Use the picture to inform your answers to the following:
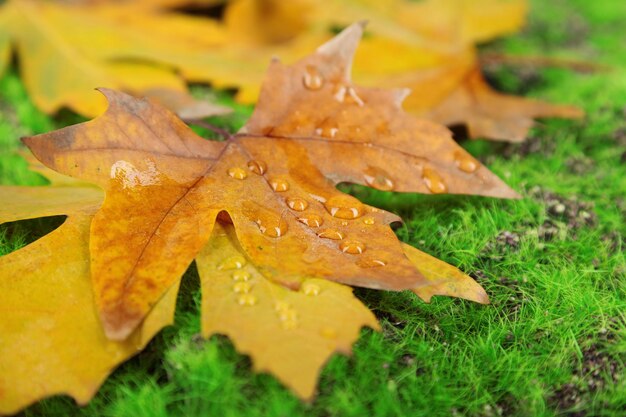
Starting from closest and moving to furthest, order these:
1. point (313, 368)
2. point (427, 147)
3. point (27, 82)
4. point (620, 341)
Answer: point (313, 368), point (620, 341), point (427, 147), point (27, 82)

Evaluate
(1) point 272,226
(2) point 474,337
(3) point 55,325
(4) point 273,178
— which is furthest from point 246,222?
(2) point 474,337

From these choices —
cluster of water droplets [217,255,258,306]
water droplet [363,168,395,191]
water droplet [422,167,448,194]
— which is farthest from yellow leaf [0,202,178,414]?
water droplet [422,167,448,194]

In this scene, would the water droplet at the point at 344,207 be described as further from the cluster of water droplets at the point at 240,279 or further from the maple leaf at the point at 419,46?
the maple leaf at the point at 419,46

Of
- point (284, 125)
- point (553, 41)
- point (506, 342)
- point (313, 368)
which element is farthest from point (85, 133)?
point (553, 41)

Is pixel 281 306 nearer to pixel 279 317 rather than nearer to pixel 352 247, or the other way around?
pixel 279 317

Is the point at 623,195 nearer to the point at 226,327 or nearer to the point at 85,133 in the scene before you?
the point at 226,327

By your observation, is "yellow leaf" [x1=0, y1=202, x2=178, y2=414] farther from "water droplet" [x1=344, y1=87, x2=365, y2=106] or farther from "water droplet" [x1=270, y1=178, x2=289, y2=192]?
"water droplet" [x1=344, y1=87, x2=365, y2=106]
